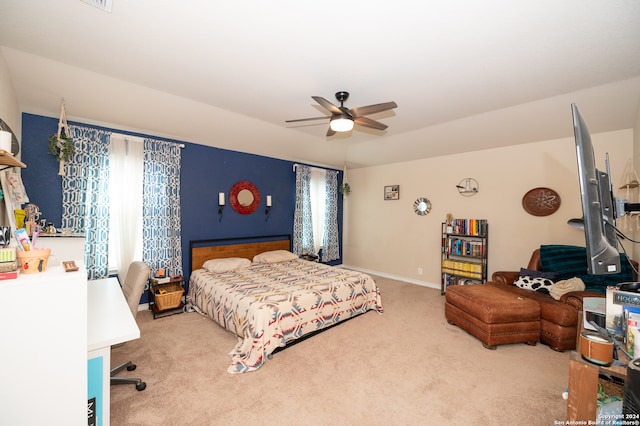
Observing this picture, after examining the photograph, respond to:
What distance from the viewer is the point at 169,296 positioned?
3562mm

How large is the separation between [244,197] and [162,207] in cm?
133

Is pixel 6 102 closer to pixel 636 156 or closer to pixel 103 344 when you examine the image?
pixel 103 344

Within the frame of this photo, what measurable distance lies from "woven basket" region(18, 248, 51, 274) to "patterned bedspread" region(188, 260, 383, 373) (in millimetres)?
1707

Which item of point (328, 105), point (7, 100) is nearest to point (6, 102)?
point (7, 100)

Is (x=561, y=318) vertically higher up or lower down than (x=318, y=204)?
lower down

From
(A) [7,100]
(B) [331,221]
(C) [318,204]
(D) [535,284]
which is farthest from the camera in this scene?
(B) [331,221]

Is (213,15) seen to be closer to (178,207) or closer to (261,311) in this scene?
(261,311)

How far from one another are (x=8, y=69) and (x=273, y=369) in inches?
142

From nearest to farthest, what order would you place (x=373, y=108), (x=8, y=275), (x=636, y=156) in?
(x=8, y=275) < (x=373, y=108) < (x=636, y=156)

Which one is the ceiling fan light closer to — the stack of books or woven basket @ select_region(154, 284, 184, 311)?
the stack of books

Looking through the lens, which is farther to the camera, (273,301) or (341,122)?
(273,301)

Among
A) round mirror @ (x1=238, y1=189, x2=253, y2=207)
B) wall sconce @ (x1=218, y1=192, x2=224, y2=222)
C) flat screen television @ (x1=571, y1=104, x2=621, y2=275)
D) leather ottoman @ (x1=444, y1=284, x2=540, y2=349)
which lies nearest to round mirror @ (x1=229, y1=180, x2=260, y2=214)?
round mirror @ (x1=238, y1=189, x2=253, y2=207)

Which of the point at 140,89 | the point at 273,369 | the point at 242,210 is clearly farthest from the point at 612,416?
the point at 242,210

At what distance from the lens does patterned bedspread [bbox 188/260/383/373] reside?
2.56 meters
